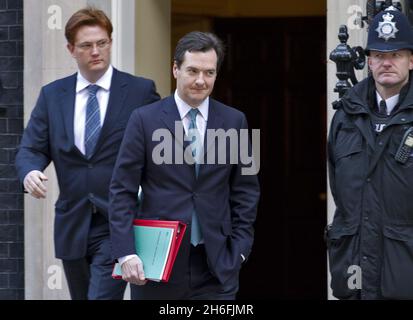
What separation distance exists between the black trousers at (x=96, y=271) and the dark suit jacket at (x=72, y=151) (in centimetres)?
6

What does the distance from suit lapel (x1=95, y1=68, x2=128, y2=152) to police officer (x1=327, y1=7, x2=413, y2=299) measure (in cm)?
127

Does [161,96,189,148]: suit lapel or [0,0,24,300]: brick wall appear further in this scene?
[0,0,24,300]: brick wall

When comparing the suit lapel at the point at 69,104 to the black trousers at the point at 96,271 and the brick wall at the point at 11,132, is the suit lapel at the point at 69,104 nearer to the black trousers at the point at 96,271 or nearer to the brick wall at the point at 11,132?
the black trousers at the point at 96,271

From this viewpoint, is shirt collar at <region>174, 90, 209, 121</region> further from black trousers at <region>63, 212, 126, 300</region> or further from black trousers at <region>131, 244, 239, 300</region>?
black trousers at <region>63, 212, 126, 300</region>

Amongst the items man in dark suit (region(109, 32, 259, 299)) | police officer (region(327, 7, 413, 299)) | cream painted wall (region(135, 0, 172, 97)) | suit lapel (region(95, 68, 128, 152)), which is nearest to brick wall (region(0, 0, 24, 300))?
cream painted wall (region(135, 0, 172, 97))

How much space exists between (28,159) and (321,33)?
5.25 metres

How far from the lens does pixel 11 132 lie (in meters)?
9.88

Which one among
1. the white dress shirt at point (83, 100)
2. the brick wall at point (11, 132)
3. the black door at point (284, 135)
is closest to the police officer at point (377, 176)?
the white dress shirt at point (83, 100)

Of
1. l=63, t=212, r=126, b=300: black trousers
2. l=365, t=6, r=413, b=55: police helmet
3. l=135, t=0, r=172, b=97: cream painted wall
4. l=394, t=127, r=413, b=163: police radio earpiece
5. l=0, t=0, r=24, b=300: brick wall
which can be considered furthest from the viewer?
l=0, t=0, r=24, b=300: brick wall

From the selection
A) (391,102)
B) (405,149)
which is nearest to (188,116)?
(391,102)

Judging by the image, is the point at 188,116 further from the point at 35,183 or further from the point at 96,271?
the point at 96,271

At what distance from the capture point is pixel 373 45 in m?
6.39

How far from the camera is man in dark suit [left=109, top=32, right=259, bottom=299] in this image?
256 inches
